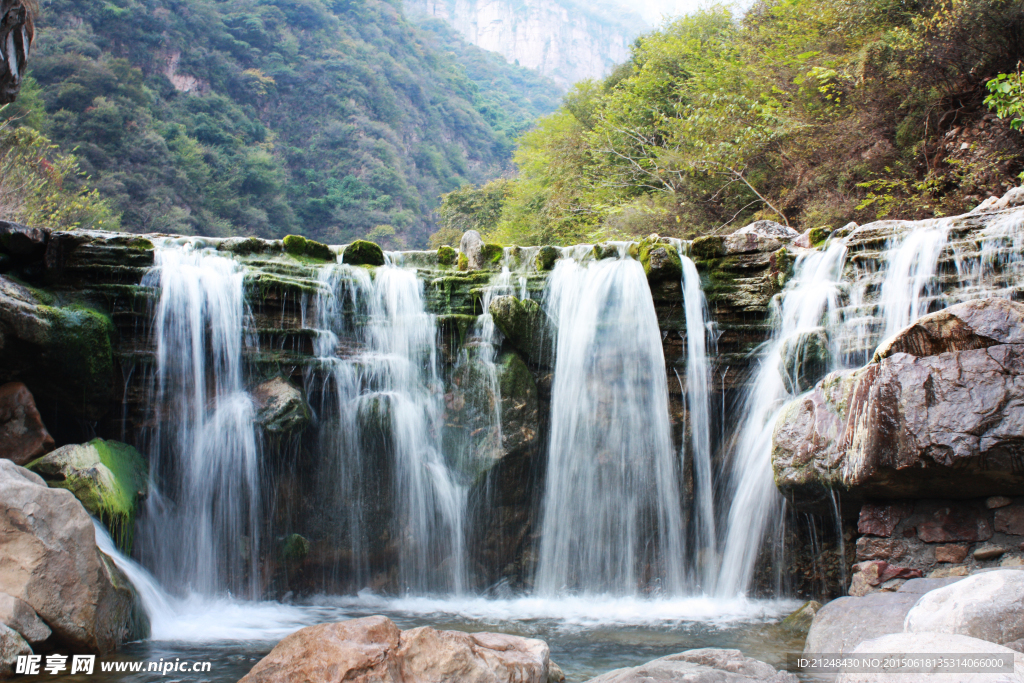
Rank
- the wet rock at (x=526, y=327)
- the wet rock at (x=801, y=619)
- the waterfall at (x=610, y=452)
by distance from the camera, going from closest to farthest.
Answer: the wet rock at (x=801, y=619) < the waterfall at (x=610, y=452) < the wet rock at (x=526, y=327)

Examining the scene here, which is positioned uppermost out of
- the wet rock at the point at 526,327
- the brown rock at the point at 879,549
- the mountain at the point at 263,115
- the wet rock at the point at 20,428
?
the mountain at the point at 263,115

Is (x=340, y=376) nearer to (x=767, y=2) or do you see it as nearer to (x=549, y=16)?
(x=767, y=2)

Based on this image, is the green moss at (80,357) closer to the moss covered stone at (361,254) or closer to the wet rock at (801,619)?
the moss covered stone at (361,254)

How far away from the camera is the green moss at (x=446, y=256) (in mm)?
9672

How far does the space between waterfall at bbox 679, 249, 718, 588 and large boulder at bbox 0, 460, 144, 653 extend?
5995 millimetres

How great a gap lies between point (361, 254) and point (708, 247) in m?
5.03

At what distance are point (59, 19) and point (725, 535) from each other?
44.1m

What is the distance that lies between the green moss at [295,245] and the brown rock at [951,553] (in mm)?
8336

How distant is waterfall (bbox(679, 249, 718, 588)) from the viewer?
744 cm

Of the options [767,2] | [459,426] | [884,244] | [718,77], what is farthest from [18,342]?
[767,2]

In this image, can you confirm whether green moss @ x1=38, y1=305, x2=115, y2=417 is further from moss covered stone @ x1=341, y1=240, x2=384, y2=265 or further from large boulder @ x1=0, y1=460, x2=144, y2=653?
moss covered stone @ x1=341, y1=240, x2=384, y2=265

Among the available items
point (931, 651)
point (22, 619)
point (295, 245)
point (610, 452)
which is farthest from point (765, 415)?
point (22, 619)

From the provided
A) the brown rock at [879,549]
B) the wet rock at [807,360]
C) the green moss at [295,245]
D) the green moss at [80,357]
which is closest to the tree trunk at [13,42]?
the green moss at [80,357]

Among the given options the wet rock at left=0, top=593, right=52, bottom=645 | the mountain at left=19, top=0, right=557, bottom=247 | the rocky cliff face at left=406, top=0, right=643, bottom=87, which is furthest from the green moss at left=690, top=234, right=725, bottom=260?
the rocky cliff face at left=406, top=0, right=643, bottom=87
